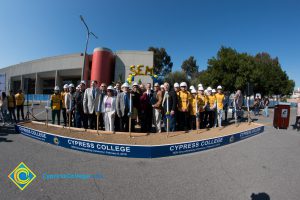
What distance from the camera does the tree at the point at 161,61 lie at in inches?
2196

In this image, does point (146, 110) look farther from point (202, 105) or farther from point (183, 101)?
point (202, 105)

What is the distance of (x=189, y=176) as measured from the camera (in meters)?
3.32

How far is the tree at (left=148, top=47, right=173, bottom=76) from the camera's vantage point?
183 feet

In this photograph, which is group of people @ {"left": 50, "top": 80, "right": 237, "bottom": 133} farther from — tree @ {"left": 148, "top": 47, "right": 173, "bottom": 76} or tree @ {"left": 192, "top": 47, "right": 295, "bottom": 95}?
tree @ {"left": 148, "top": 47, "right": 173, "bottom": 76}

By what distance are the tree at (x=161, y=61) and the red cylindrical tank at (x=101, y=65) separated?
29.0 metres

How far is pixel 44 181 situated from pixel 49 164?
0.78 meters

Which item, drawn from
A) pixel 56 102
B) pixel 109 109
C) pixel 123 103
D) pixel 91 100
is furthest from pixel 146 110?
pixel 56 102

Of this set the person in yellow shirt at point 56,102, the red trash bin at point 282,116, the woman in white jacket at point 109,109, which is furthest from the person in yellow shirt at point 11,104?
the red trash bin at point 282,116

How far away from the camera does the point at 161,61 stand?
186 feet

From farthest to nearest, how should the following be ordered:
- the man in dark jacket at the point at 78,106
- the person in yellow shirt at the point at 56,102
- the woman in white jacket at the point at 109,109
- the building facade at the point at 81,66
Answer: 1. the building facade at the point at 81,66
2. the person in yellow shirt at the point at 56,102
3. the man in dark jacket at the point at 78,106
4. the woman in white jacket at the point at 109,109

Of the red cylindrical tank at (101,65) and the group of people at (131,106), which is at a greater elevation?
the red cylindrical tank at (101,65)

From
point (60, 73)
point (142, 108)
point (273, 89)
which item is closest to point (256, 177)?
point (142, 108)

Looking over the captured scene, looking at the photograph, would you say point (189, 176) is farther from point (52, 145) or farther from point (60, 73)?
point (60, 73)

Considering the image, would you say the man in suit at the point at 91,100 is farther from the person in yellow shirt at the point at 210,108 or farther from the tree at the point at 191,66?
the tree at the point at 191,66
